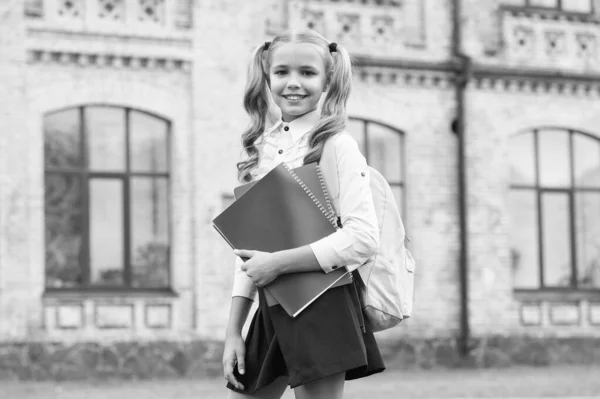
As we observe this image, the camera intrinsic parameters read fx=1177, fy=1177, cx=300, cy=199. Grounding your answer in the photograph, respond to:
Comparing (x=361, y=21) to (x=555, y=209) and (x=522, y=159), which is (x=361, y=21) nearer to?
(x=522, y=159)

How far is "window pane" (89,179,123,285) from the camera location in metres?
16.6

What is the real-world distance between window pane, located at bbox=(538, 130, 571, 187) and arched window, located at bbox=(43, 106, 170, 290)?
21.8ft

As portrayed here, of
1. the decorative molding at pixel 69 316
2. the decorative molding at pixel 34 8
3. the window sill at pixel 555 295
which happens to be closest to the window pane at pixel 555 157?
the window sill at pixel 555 295

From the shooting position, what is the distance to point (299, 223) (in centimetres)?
376

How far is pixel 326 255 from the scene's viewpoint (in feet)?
12.1

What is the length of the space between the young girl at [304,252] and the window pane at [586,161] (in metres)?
16.6

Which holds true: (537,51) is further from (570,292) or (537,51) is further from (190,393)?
(190,393)

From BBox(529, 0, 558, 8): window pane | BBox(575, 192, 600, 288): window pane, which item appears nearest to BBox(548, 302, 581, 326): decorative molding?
BBox(575, 192, 600, 288): window pane

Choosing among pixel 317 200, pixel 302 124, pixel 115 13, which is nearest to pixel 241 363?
pixel 317 200

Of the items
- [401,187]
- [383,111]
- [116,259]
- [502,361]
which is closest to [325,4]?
[383,111]

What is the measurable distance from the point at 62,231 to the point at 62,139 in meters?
1.29

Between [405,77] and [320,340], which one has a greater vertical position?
[405,77]

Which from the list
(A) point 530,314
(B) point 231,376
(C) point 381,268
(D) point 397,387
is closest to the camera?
(C) point 381,268

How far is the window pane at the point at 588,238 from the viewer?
65.7ft
